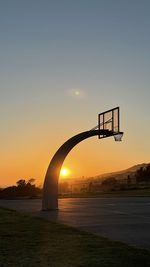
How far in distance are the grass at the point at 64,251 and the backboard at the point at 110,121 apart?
1544 centimetres

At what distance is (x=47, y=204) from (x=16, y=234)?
12.6m

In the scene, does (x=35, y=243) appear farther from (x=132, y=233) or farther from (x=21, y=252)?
(x=132, y=233)

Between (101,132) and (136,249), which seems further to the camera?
(101,132)

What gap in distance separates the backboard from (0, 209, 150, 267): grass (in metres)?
15.4

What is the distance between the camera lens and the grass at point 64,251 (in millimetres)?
8938

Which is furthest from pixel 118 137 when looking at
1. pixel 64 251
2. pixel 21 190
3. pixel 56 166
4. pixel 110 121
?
pixel 21 190

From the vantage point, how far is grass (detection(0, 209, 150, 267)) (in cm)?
894

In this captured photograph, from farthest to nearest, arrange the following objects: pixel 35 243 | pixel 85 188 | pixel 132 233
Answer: pixel 85 188
pixel 132 233
pixel 35 243

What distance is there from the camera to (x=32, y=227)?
15.2m

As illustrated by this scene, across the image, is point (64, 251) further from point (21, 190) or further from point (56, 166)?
point (21, 190)

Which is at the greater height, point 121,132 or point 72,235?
point 121,132

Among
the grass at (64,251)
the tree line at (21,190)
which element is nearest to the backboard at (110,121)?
the grass at (64,251)

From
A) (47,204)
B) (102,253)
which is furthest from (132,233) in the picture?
(47,204)

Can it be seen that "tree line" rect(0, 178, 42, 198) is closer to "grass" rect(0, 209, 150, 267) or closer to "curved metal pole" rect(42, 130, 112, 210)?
"curved metal pole" rect(42, 130, 112, 210)
